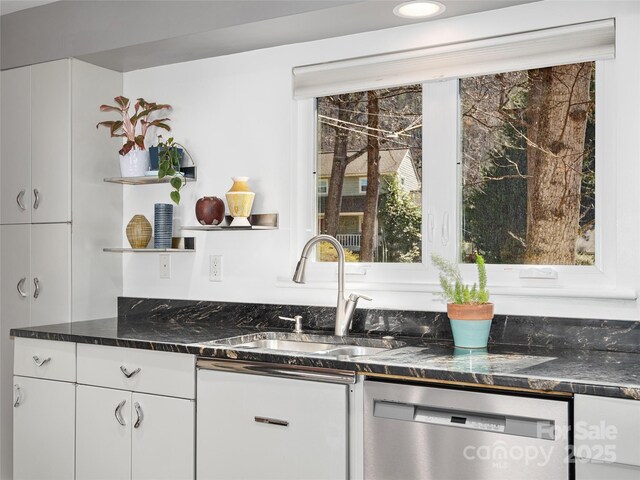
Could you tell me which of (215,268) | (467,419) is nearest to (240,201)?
(215,268)

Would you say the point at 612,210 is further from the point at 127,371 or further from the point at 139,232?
the point at 139,232

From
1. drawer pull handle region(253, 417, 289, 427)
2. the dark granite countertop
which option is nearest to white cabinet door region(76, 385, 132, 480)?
the dark granite countertop

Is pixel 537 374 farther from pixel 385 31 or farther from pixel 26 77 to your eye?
pixel 26 77

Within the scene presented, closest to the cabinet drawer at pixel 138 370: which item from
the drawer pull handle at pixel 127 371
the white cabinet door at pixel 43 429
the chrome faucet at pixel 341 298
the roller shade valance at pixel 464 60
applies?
the drawer pull handle at pixel 127 371

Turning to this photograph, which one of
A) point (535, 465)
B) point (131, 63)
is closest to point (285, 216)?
point (131, 63)

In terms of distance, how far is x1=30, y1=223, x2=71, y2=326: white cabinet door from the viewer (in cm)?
340

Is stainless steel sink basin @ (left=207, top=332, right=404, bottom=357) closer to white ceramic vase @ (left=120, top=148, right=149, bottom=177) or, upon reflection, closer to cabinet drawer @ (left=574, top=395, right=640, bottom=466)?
cabinet drawer @ (left=574, top=395, right=640, bottom=466)

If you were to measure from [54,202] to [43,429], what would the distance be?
110 cm

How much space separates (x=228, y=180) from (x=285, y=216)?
1.20 feet

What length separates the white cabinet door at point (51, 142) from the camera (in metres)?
3.41

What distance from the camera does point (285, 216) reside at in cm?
317

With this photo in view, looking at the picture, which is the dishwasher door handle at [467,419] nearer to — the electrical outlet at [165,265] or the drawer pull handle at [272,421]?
the drawer pull handle at [272,421]

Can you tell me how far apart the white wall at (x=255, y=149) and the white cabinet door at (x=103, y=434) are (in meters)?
0.74

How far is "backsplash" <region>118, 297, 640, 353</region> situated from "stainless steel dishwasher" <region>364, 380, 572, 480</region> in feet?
2.16
